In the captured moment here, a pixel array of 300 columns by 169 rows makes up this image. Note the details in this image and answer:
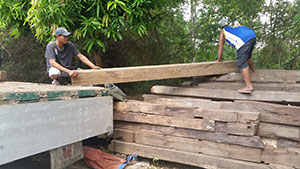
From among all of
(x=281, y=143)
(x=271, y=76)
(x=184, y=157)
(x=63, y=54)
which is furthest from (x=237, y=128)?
(x=63, y=54)

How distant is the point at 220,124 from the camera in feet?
9.96

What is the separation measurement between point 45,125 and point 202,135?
2.09 m

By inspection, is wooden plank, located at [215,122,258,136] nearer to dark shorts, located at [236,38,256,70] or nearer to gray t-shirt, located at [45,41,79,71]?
dark shorts, located at [236,38,256,70]

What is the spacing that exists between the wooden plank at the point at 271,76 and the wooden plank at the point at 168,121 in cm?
121

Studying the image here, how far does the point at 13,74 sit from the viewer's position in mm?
7875

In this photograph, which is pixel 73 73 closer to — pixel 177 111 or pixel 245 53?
pixel 177 111

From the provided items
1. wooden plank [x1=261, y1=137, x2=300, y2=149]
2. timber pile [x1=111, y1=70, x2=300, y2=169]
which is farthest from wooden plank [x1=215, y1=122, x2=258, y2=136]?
wooden plank [x1=261, y1=137, x2=300, y2=149]

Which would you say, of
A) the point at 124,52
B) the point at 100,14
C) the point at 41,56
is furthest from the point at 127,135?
the point at 41,56

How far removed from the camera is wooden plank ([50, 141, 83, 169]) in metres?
2.58

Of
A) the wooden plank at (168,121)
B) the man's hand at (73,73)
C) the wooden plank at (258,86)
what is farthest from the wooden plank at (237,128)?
the man's hand at (73,73)

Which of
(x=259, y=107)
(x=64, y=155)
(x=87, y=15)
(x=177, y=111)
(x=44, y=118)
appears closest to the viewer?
(x=44, y=118)

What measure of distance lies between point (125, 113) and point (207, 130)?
4.56 feet

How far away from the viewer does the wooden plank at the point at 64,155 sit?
8.46 ft

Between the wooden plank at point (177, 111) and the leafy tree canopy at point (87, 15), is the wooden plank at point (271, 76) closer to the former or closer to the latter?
the wooden plank at point (177, 111)
